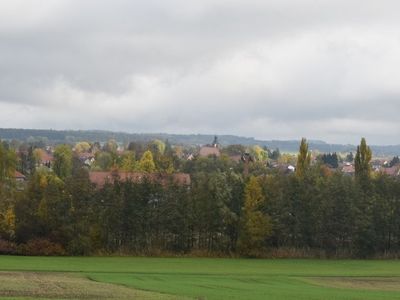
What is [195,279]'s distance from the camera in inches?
1783

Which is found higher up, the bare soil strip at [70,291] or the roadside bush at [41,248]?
the bare soil strip at [70,291]

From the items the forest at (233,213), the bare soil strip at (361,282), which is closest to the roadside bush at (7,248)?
the forest at (233,213)

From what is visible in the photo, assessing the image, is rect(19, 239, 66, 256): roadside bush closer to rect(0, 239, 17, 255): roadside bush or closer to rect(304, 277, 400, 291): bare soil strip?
rect(0, 239, 17, 255): roadside bush

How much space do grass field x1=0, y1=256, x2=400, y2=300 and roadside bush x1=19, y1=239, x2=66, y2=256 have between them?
4.23m

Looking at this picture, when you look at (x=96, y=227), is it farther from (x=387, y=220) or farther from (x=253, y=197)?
(x=387, y=220)

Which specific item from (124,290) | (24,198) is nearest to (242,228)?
(24,198)

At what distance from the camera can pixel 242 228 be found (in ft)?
249

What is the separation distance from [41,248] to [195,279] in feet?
99.3

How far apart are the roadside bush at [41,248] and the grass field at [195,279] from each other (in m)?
4.23

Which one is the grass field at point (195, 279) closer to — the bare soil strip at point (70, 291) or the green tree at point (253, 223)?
the bare soil strip at point (70, 291)

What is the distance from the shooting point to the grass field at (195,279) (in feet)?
108

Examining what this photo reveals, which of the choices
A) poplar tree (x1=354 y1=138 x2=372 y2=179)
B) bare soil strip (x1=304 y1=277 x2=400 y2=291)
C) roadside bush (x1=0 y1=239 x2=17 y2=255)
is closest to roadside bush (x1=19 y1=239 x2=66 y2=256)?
roadside bush (x1=0 y1=239 x2=17 y2=255)

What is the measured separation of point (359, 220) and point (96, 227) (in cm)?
2943

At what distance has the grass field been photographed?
108ft
